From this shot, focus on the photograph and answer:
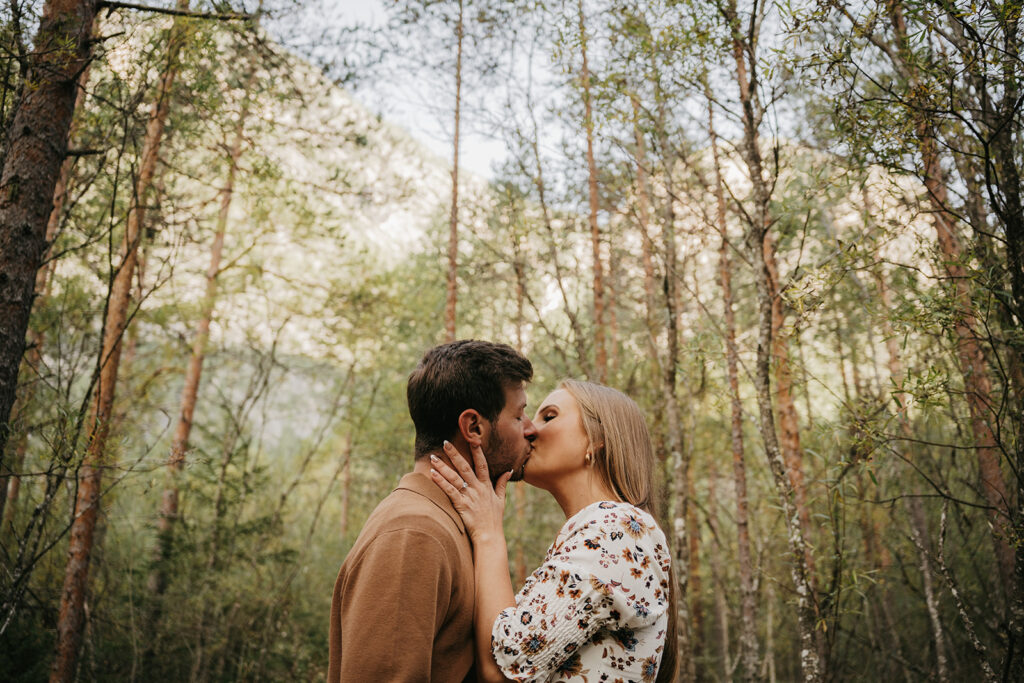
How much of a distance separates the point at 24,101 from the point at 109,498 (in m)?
4.46

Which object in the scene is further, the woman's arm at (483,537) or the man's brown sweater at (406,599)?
the woman's arm at (483,537)

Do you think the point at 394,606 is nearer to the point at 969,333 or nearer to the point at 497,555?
the point at 497,555

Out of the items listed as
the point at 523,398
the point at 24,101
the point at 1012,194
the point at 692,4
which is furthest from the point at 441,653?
the point at 692,4

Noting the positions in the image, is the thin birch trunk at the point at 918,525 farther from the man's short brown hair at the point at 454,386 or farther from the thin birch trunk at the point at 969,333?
the man's short brown hair at the point at 454,386

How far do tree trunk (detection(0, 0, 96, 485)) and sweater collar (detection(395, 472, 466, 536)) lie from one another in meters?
2.05

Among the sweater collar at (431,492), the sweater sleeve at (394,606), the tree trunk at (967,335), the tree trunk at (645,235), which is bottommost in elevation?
the sweater sleeve at (394,606)

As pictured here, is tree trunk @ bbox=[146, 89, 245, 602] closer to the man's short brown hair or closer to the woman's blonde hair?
the man's short brown hair

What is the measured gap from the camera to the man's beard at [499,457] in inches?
80.3

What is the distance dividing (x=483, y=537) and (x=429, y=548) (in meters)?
0.33

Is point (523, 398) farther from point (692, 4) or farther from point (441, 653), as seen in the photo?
point (692, 4)

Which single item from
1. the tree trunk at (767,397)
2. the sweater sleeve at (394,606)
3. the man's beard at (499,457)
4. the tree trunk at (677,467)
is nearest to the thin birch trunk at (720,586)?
the tree trunk at (677,467)

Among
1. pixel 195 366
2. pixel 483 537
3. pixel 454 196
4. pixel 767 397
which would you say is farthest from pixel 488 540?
pixel 195 366

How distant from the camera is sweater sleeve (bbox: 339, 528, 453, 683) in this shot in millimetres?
1457

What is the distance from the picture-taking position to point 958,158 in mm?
3854
